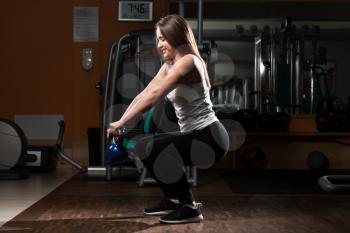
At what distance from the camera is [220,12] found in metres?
7.62

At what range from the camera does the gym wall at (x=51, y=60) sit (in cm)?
573

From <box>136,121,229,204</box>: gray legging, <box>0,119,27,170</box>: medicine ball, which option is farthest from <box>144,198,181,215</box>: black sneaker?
<box>0,119,27,170</box>: medicine ball

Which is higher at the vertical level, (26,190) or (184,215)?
(184,215)

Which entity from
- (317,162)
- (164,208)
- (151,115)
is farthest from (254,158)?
(164,208)

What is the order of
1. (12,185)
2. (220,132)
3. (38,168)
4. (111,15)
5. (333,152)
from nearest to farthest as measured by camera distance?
(220,132)
(12,185)
(38,168)
(111,15)
(333,152)

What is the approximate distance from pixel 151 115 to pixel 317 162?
2631mm

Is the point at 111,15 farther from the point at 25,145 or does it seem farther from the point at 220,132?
the point at 220,132

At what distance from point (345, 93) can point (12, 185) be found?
4885 mm

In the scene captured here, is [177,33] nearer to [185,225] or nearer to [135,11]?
[185,225]

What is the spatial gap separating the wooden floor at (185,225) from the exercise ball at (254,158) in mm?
1523

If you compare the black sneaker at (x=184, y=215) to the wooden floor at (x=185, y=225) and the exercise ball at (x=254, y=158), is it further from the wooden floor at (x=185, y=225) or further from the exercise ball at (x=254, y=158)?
the exercise ball at (x=254, y=158)

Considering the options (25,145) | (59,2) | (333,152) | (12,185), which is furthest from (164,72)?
(333,152)

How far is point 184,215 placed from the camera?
2.78m

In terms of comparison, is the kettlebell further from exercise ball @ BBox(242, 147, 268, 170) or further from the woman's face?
exercise ball @ BBox(242, 147, 268, 170)
